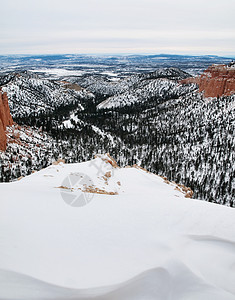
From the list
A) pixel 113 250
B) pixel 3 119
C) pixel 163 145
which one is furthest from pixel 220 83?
pixel 113 250

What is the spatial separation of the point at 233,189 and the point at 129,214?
67901mm

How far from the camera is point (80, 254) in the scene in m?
9.96

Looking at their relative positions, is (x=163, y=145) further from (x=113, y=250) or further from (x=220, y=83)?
(x=113, y=250)

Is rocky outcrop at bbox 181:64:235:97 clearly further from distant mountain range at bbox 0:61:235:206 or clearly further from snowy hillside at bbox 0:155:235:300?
snowy hillside at bbox 0:155:235:300

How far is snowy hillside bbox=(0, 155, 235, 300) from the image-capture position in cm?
828

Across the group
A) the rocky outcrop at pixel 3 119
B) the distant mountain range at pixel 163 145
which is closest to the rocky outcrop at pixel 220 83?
the distant mountain range at pixel 163 145

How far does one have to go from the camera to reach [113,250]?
1044cm

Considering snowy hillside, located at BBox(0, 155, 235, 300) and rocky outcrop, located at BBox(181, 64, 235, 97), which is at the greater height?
rocky outcrop, located at BBox(181, 64, 235, 97)

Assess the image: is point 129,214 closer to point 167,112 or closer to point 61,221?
point 61,221

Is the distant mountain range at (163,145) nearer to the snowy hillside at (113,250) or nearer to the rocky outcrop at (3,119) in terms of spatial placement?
the rocky outcrop at (3,119)

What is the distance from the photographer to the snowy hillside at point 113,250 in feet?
27.2

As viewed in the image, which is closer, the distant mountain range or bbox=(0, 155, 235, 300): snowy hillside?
bbox=(0, 155, 235, 300): snowy hillside

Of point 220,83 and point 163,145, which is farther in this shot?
point 220,83

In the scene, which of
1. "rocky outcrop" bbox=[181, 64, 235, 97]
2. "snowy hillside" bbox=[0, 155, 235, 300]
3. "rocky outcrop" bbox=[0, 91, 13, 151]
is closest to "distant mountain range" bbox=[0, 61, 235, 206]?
"rocky outcrop" bbox=[0, 91, 13, 151]
